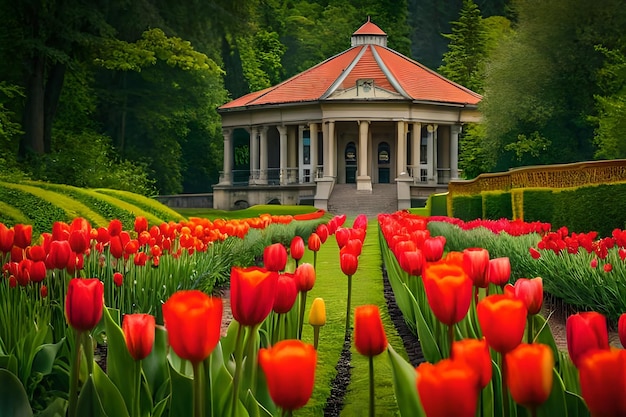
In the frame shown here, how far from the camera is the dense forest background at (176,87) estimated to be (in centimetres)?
2256

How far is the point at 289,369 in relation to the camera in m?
1.55

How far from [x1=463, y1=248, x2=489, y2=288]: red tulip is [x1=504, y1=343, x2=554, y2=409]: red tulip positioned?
1.49 meters

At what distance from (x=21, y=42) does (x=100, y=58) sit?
2.97m

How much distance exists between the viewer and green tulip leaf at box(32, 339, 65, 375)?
3.43m

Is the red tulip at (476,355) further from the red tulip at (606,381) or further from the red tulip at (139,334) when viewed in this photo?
the red tulip at (139,334)

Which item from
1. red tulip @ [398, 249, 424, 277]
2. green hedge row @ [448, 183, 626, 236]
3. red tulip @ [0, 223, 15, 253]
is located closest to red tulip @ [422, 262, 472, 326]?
red tulip @ [398, 249, 424, 277]

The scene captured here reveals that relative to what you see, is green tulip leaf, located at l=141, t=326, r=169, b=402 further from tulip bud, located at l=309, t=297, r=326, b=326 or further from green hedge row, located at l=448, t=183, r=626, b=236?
green hedge row, located at l=448, t=183, r=626, b=236

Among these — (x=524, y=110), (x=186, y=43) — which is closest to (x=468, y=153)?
(x=524, y=110)

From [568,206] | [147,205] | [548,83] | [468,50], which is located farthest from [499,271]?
[468,50]

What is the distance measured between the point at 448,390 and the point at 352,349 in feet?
12.4

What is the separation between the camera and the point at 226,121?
179 ft

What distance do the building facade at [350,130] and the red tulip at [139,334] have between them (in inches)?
1690

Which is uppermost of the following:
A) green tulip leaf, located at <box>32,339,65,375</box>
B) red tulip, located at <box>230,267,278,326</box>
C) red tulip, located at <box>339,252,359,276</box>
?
red tulip, located at <box>230,267,278,326</box>

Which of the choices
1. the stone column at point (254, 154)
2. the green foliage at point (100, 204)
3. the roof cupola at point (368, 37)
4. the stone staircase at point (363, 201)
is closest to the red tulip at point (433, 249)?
the green foliage at point (100, 204)
